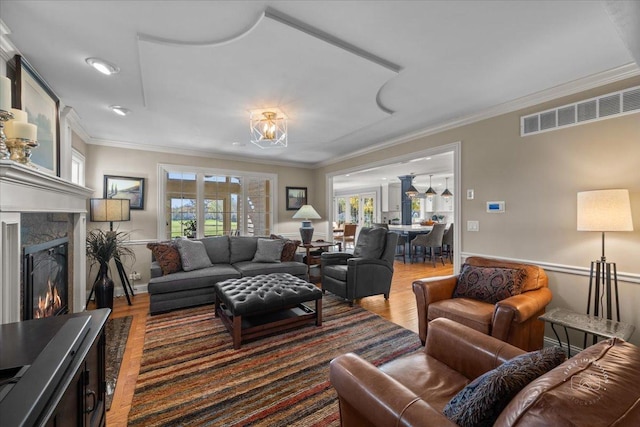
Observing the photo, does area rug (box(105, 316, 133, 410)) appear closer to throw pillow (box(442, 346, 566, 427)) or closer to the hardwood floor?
the hardwood floor

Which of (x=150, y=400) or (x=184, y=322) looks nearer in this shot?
(x=150, y=400)

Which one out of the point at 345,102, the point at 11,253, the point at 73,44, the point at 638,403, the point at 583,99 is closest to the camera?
the point at 638,403

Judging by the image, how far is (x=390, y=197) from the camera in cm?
1015

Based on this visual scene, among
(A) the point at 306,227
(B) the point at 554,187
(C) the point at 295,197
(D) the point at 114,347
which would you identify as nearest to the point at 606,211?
(B) the point at 554,187

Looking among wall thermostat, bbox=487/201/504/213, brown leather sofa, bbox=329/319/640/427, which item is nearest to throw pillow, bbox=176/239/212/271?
brown leather sofa, bbox=329/319/640/427

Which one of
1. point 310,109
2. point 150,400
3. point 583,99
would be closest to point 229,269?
point 150,400

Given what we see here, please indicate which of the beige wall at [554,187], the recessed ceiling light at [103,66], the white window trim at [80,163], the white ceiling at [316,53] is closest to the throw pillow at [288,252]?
the white ceiling at [316,53]

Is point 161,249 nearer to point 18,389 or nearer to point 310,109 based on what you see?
point 310,109

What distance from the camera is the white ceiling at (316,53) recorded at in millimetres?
1562

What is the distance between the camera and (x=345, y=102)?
9.47ft

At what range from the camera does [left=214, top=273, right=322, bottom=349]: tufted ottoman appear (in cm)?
261

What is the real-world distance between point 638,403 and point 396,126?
11.3ft

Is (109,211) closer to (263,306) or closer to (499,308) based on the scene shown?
(263,306)

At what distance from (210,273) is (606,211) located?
13.5 feet
